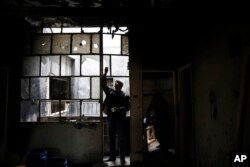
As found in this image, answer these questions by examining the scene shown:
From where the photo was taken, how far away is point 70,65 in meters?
5.67

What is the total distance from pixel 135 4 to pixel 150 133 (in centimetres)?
497

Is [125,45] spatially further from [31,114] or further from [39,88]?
[31,114]

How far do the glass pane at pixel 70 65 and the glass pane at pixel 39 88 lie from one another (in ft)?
1.55

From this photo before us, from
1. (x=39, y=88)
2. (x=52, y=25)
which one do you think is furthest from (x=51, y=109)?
(x=52, y=25)

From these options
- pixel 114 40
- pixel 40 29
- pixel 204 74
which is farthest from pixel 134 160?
pixel 40 29

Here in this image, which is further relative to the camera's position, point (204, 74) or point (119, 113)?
point (119, 113)

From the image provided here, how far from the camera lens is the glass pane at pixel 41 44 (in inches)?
224

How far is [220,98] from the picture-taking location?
386cm

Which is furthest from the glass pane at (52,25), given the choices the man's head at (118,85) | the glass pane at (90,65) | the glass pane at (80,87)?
the man's head at (118,85)

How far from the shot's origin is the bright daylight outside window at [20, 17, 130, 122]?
5.58 m

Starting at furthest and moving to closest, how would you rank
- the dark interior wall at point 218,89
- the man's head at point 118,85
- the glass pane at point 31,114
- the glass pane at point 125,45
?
the glass pane at point 125,45 → the man's head at point 118,85 → the glass pane at point 31,114 → the dark interior wall at point 218,89

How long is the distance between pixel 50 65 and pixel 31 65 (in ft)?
1.49

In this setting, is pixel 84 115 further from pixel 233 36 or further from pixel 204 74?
pixel 233 36

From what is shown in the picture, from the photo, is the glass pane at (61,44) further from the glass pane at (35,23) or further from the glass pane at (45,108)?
the glass pane at (45,108)
